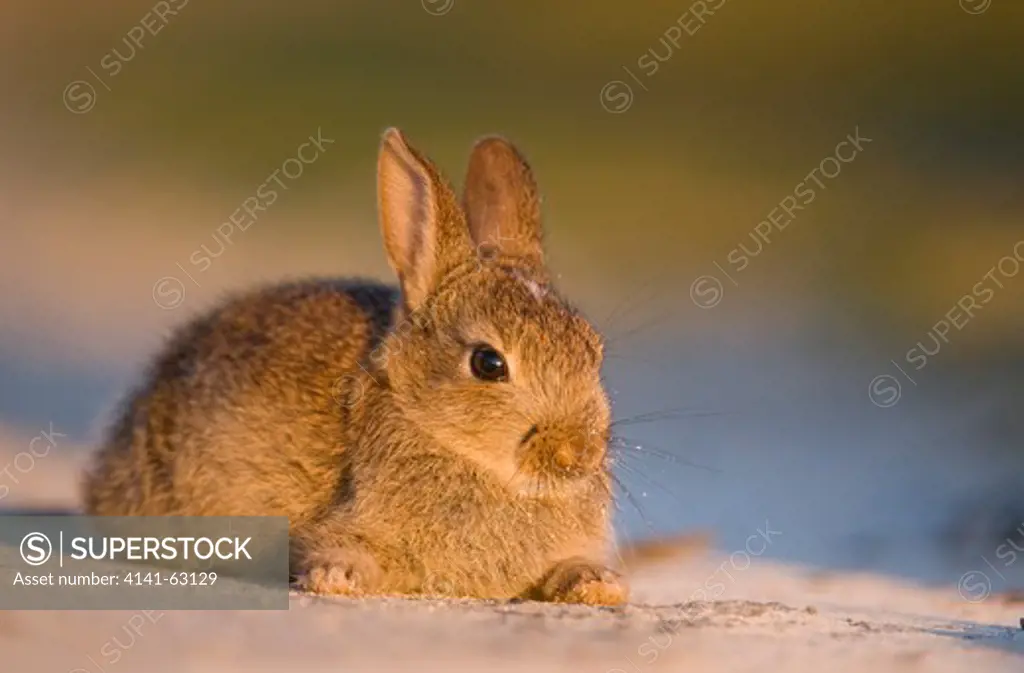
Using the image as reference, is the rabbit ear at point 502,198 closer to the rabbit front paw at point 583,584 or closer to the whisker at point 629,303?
the whisker at point 629,303

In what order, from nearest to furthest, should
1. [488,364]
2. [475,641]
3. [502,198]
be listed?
[475,641] < [488,364] < [502,198]

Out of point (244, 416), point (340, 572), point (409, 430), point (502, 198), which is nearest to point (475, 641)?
point (340, 572)

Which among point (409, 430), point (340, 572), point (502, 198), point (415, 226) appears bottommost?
point (340, 572)

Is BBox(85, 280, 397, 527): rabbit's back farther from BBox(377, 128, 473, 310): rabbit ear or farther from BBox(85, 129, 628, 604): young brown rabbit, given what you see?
BBox(377, 128, 473, 310): rabbit ear

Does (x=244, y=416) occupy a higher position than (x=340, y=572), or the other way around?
(x=244, y=416)

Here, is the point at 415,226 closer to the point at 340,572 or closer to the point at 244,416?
the point at 244,416

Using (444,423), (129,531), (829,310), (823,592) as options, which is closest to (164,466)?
(129,531)

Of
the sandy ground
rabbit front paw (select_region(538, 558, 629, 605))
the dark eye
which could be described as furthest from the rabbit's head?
the sandy ground
